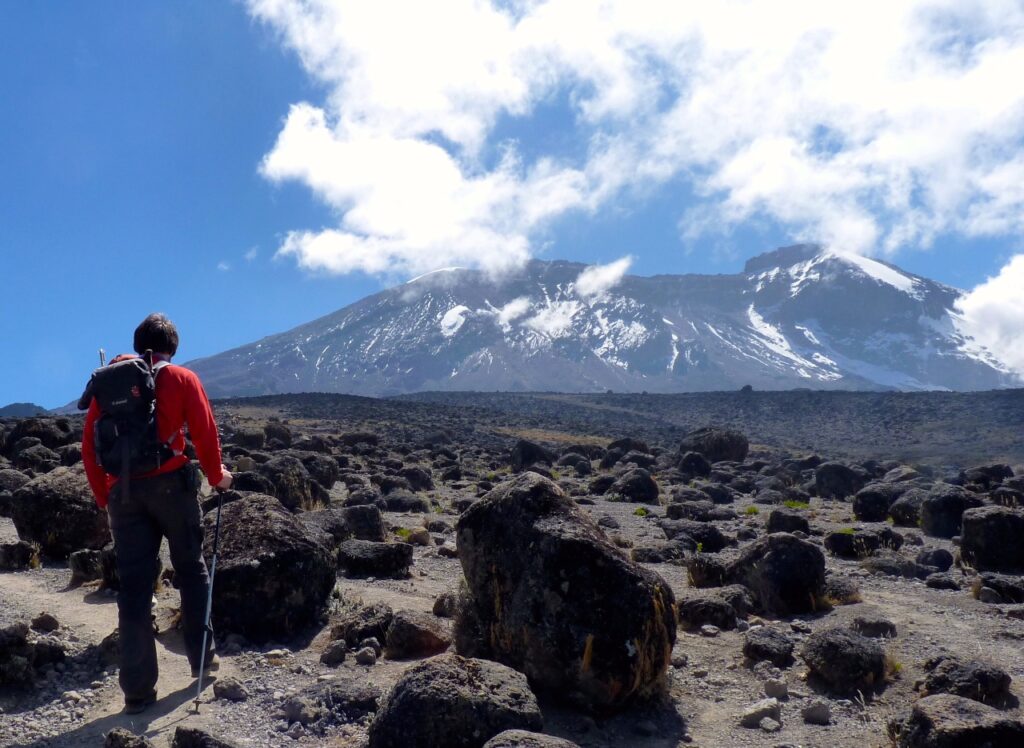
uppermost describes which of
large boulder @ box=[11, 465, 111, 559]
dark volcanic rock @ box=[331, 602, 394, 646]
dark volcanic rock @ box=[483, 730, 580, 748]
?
large boulder @ box=[11, 465, 111, 559]

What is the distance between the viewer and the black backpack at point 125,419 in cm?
528

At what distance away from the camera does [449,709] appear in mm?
4555

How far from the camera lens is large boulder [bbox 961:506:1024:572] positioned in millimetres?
10500

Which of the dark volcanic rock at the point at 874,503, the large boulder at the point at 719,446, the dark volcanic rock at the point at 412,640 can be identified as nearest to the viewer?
the dark volcanic rock at the point at 412,640

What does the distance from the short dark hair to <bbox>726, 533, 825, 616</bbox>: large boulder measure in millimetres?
5897

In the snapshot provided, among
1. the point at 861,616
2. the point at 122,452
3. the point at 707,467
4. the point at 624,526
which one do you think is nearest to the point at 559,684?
the point at 122,452

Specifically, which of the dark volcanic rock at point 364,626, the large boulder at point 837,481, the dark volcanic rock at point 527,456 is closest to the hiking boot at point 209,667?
the dark volcanic rock at point 364,626

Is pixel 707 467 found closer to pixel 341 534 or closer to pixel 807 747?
pixel 341 534

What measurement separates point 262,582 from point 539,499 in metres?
2.45

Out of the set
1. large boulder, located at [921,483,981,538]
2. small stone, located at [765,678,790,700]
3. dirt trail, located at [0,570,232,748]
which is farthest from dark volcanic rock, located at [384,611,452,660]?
large boulder, located at [921,483,981,538]

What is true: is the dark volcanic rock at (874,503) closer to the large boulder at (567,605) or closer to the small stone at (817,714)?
the small stone at (817,714)

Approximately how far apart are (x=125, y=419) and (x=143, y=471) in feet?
1.11

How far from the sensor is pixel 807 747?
524 cm

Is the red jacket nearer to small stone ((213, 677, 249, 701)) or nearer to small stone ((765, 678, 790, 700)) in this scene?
small stone ((213, 677, 249, 701))
